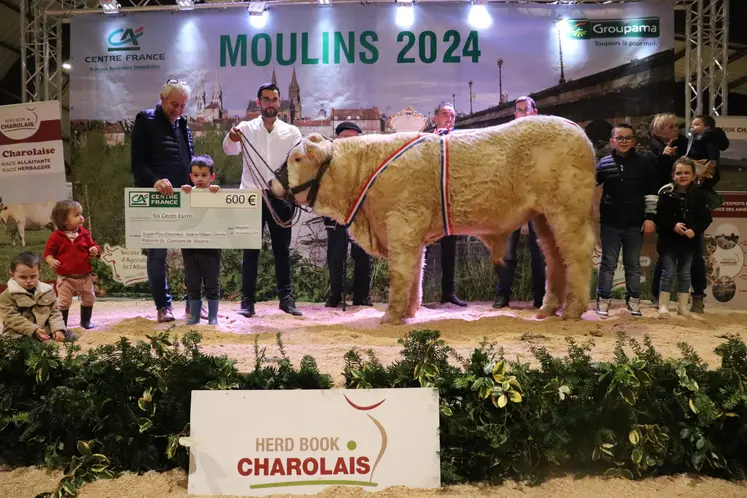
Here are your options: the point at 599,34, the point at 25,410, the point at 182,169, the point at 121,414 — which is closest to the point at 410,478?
the point at 121,414

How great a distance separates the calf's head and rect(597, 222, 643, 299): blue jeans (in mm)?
2686

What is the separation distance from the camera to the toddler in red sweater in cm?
428

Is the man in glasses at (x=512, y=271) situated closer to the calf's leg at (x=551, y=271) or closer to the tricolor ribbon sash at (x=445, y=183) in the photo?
the calf's leg at (x=551, y=271)

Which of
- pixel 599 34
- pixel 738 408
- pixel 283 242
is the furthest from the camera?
pixel 599 34

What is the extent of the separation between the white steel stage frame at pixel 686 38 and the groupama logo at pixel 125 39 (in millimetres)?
252

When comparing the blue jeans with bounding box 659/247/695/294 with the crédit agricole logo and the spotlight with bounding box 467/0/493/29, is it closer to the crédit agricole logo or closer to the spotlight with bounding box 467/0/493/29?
the spotlight with bounding box 467/0/493/29

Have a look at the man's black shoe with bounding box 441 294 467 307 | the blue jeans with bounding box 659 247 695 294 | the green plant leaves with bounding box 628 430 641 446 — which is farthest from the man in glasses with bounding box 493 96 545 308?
the green plant leaves with bounding box 628 430 641 446

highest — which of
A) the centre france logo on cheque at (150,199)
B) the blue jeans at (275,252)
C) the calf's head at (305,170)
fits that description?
the calf's head at (305,170)

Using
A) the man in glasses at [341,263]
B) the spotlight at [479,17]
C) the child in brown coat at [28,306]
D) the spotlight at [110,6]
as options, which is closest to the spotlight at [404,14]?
the spotlight at [479,17]

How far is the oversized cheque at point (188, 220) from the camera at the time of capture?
14.4 feet

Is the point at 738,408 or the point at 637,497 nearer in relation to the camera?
the point at 637,497

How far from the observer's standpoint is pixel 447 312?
17.2 ft

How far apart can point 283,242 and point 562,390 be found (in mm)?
3308

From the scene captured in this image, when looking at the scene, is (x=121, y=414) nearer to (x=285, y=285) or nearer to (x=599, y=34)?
(x=285, y=285)
